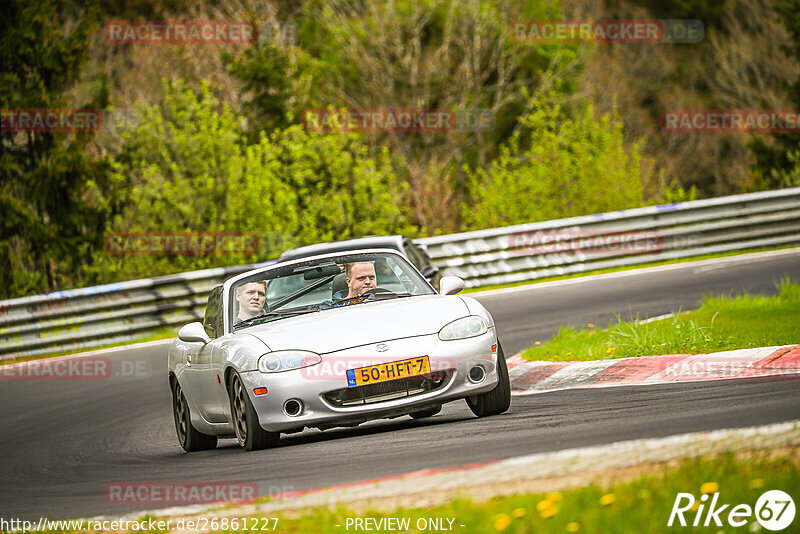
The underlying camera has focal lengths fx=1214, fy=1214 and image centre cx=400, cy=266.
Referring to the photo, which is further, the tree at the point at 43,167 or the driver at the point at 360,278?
the tree at the point at 43,167

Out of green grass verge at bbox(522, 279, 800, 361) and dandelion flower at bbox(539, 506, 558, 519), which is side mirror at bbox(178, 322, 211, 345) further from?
dandelion flower at bbox(539, 506, 558, 519)

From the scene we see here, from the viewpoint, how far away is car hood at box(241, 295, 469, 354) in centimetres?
820

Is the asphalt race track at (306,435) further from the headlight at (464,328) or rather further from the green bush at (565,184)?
the green bush at (565,184)

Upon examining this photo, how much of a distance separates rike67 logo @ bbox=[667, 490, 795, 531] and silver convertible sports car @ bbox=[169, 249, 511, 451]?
362cm

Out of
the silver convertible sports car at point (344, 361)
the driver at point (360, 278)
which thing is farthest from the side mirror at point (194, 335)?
the driver at point (360, 278)

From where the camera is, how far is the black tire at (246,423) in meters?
Answer: 8.29

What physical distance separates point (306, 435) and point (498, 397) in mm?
1688

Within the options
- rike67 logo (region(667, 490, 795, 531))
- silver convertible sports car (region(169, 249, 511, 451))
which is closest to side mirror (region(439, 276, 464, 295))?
silver convertible sports car (region(169, 249, 511, 451))

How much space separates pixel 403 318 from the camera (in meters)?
8.40

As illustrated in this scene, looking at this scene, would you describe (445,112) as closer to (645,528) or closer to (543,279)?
(543,279)

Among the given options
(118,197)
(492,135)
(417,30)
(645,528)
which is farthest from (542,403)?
(492,135)

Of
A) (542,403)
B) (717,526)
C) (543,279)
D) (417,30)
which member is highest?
(417,30)

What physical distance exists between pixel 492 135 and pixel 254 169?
85.3 feet

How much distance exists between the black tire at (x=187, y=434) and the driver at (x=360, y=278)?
1.68 meters
